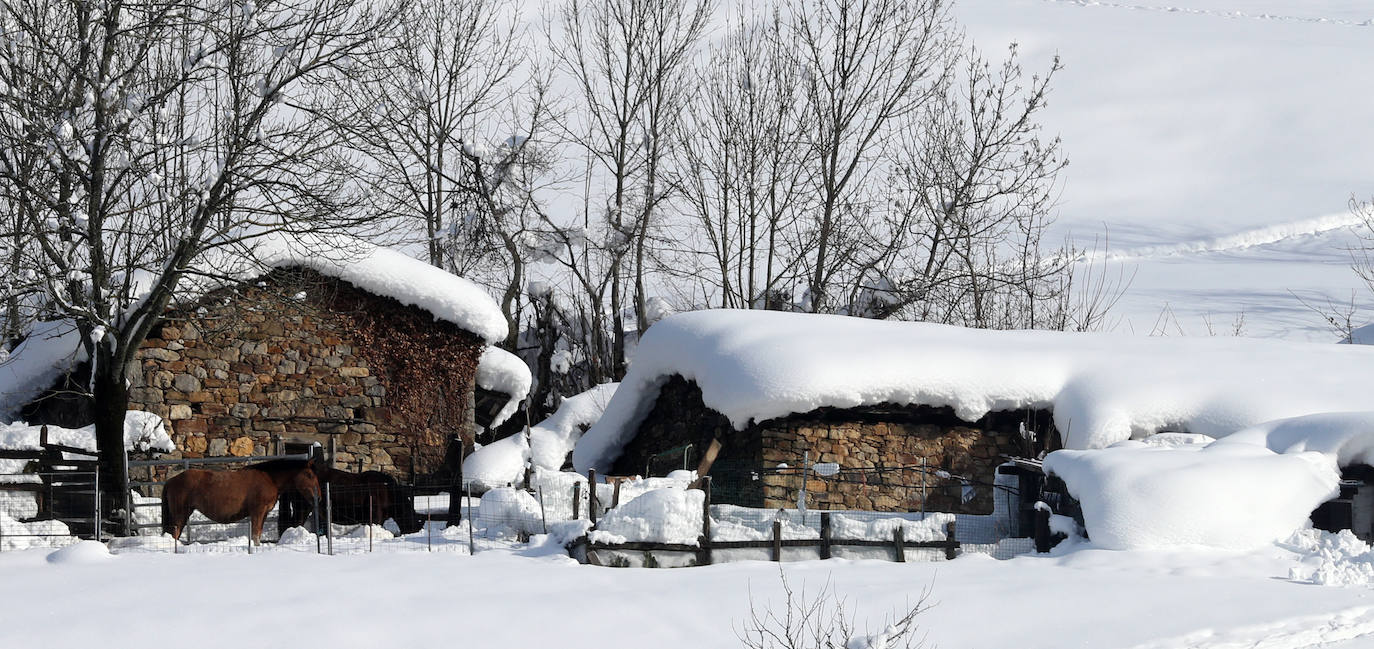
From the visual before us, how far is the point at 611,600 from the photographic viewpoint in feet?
31.4

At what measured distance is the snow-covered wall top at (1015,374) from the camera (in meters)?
15.2

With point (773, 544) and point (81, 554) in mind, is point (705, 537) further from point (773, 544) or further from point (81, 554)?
point (81, 554)

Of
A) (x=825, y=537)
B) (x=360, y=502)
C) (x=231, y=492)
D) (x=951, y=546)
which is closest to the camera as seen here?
(x=825, y=537)

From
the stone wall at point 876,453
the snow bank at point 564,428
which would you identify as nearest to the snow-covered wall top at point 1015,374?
the stone wall at point 876,453

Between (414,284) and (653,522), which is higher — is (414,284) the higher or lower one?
the higher one

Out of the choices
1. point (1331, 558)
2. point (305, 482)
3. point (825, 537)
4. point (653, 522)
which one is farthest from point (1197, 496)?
point (305, 482)

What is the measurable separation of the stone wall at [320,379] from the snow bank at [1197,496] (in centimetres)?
1008

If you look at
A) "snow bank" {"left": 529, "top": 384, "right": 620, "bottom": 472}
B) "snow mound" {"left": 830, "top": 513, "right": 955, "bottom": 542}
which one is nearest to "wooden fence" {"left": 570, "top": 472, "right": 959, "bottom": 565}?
"snow mound" {"left": 830, "top": 513, "right": 955, "bottom": 542}

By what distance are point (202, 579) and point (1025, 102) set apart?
22100 millimetres

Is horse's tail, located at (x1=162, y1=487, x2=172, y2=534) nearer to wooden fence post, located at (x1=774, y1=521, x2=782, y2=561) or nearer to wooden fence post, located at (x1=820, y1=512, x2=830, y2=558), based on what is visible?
wooden fence post, located at (x1=774, y1=521, x2=782, y2=561)

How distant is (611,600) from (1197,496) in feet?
18.1

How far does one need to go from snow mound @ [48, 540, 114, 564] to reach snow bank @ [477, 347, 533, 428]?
37.0 feet

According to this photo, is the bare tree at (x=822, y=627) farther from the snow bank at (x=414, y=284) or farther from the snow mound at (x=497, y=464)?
the snow bank at (x=414, y=284)

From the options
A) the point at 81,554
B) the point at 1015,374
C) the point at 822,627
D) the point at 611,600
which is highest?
the point at 1015,374
